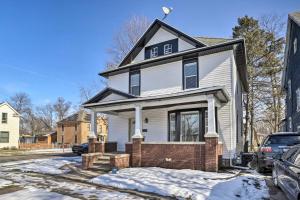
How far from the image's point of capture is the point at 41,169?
12633mm

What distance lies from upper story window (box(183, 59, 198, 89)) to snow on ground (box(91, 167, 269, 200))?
17.4ft

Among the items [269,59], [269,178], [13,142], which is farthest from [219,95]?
[13,142]

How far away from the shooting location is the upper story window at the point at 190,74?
575 inches

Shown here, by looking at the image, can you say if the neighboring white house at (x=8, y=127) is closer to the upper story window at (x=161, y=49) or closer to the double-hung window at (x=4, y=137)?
the double-hung window at (x=4, y=137)

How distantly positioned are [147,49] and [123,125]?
524cm

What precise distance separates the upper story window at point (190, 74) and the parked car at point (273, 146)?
5.36 meters

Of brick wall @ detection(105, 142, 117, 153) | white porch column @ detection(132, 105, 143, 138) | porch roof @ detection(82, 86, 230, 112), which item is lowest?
brick wall @ detection(105, 142, 117, 153)

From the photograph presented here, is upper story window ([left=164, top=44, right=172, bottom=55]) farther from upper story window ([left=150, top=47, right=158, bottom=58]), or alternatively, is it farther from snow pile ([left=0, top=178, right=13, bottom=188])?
snow pile ([left=0, top=178, right=13, bottom=188])

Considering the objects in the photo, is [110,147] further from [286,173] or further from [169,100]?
[286,173]

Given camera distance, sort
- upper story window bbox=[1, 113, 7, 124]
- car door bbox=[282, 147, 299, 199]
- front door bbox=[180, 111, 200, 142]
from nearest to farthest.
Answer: car door bbox=[282, 147, 299, 199]
front door bbox=[180, 111, 200, 142]
upper story window bbox=[1, 113, 7, 124]

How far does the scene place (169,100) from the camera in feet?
40.6

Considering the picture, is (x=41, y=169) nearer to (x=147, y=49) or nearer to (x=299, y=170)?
(x=147, y=49)

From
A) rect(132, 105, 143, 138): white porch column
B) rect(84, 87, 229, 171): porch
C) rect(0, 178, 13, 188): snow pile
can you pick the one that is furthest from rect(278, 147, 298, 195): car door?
rect(0, 178, 13, 188): snow pile

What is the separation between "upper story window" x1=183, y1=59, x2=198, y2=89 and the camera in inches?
575
